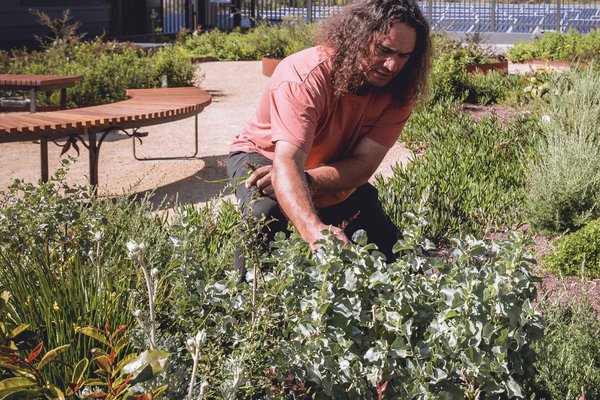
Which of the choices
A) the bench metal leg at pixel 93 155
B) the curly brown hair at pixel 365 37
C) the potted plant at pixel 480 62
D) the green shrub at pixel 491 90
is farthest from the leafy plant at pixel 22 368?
the potted plant at pixel 480 62

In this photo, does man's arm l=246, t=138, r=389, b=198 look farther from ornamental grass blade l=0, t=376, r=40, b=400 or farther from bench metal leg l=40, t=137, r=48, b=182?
bench metal leg l=40, t=137, r=48, b=182

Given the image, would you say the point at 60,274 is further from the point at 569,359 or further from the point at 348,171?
the point at 569,359

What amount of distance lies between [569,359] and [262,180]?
1.22 m

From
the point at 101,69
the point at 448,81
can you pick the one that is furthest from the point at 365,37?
the point at 101,69

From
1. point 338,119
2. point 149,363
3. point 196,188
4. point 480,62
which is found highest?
point 338,119

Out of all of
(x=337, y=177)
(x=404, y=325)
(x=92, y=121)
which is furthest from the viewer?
(x=92, y=121)

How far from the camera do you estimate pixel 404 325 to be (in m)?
2.54

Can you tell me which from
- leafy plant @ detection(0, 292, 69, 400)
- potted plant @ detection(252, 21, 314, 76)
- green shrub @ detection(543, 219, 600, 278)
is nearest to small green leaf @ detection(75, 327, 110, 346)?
leafy plant @ detection(0, 292, 69, 400)

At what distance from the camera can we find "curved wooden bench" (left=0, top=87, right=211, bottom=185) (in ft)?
22.8

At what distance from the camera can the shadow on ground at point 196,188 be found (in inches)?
294

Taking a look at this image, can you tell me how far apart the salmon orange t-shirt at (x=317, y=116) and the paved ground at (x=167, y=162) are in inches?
98.0

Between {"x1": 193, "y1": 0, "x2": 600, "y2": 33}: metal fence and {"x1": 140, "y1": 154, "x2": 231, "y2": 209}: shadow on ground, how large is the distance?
16.3 metres

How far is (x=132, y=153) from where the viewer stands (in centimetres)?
972

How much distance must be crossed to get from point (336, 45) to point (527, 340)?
1520 mm
